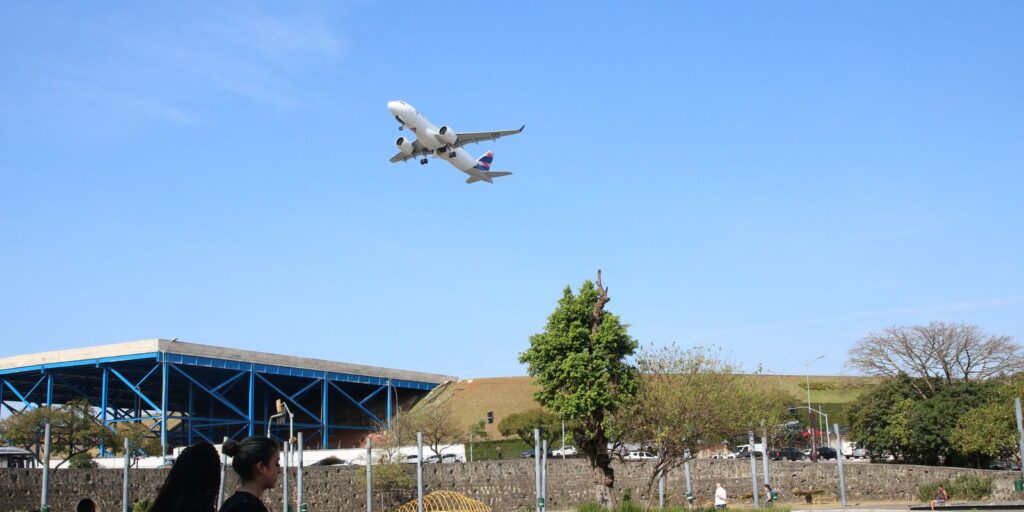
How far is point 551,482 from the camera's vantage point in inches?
1895

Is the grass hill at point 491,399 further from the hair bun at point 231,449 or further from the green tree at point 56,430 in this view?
the hair bun at point 231,449

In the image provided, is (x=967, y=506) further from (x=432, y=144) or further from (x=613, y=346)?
(x=432, y=144)

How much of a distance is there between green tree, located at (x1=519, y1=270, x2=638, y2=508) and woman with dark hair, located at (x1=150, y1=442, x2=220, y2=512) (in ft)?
95.1

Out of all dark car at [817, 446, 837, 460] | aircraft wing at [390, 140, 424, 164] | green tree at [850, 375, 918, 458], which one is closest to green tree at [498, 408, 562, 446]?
dark car at [817, 446, 837, 460]

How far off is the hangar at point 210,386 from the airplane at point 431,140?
977 inches

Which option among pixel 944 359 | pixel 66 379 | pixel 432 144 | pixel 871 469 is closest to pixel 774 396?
pixel 944 359

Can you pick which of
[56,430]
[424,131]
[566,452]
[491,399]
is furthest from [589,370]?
[491,399]

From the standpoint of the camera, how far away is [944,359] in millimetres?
64125

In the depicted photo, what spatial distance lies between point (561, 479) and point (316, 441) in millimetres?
50494

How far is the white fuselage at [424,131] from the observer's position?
51656 millimetres

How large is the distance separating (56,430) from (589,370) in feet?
127

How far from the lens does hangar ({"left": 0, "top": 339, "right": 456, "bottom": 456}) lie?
73.6 metres

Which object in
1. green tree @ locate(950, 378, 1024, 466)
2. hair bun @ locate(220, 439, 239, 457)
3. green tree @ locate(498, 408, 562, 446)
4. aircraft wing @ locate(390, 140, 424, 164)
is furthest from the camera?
green tree @ locate(498, 408, 562, 446)

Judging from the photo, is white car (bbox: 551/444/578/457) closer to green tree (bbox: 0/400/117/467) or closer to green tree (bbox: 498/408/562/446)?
green tree (bbox: 498/408/562/446)
